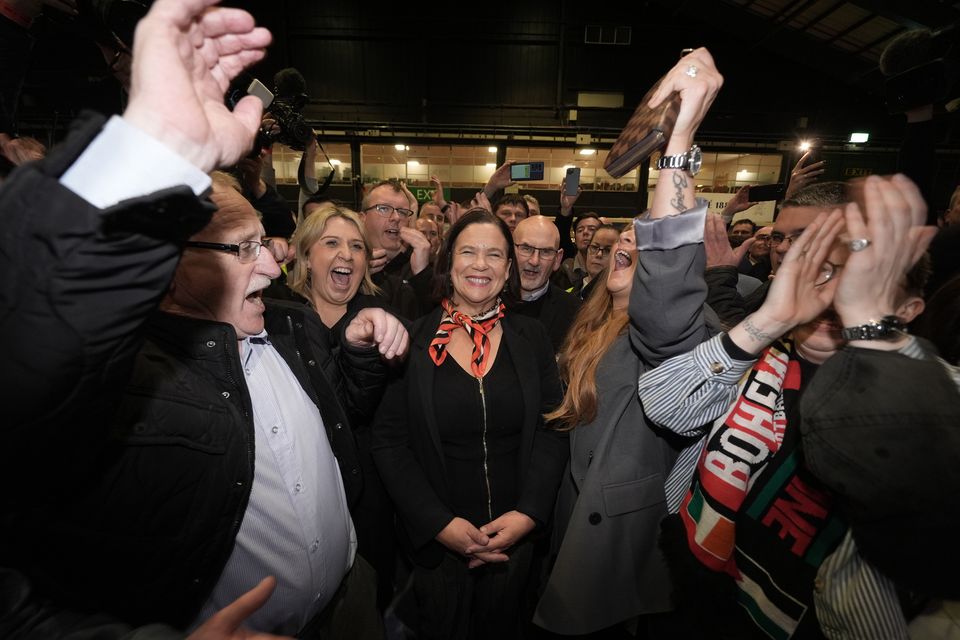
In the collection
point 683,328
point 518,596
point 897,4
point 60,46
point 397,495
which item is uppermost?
point 897,4

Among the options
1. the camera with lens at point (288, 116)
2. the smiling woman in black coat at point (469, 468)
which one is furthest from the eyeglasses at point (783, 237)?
the camera with lens at point (288, 116)

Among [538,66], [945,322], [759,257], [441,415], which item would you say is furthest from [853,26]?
[441,415]

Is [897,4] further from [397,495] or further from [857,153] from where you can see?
[397,495]

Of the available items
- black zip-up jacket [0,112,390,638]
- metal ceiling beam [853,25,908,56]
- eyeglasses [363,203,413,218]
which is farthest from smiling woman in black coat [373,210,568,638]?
metal ceiling beam [853,25,908,56]

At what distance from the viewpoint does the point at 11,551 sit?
861mm

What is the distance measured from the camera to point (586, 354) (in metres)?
1.97

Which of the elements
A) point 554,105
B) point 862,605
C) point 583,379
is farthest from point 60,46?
point 554,105

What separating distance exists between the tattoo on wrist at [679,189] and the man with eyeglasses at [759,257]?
131 inches

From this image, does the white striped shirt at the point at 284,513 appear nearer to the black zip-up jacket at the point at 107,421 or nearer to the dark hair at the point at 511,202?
the black zip-up jacket at the point at 107,421

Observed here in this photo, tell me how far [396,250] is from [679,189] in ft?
10.2

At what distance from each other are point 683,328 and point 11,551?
1.77m

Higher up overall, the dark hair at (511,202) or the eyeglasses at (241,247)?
the dark hair at (511,202)

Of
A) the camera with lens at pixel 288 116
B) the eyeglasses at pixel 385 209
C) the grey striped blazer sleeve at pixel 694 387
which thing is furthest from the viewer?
the eyeglasses at pixel 385 209

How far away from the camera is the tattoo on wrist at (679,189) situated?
1.24 metres
